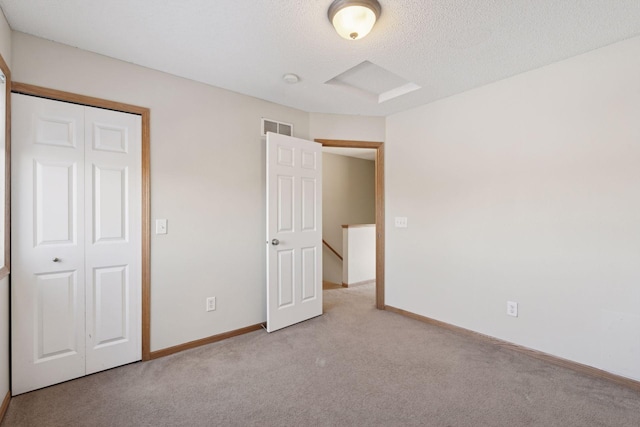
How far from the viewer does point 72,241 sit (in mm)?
2035

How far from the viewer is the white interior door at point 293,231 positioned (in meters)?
2.87

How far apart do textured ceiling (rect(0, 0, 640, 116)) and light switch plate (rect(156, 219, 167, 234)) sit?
124cm

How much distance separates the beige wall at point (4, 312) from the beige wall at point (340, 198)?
4348mm

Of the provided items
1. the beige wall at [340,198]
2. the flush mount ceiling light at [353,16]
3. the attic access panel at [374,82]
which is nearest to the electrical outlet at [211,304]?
the attic access panel at [374,82]

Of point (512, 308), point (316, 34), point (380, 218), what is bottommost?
point (512, 308)

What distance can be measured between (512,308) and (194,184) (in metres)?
2.97

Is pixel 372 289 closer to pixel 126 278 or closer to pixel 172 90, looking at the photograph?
pixel 126 278

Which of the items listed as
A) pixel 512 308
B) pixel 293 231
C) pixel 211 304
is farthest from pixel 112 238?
pixel 512 308

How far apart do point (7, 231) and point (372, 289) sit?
4.00 metres

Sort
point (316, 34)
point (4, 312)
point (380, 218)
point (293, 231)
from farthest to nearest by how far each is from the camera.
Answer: point (380, 218)
point (293, 231)
point (316, 34)
point (4, 312)

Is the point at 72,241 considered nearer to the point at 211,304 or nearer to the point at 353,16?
the point at 211,304

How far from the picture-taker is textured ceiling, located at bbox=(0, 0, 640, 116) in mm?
1662

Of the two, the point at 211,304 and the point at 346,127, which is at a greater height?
the point at 346,127

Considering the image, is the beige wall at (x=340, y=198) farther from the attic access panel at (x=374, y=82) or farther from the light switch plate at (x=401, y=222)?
the attic access panel at (x=374, y=82)
